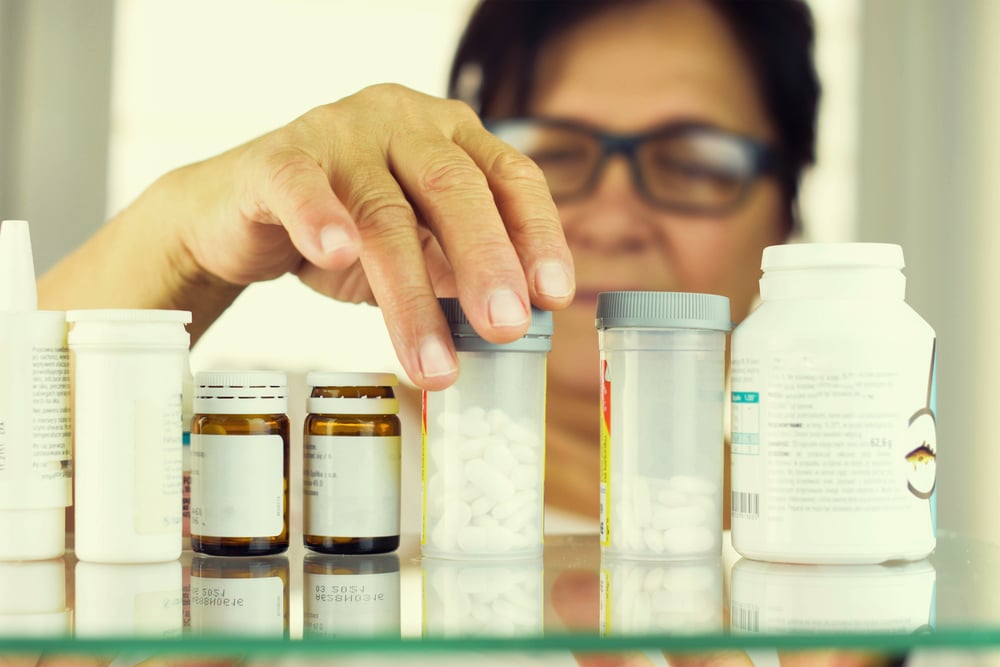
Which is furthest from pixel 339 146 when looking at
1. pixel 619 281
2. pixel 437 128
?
pixel 619 281

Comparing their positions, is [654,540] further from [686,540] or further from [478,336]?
[478,336]

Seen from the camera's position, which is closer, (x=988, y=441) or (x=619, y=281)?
(x=619, y=281)

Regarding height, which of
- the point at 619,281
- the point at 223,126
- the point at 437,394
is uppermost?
the point at 223,126

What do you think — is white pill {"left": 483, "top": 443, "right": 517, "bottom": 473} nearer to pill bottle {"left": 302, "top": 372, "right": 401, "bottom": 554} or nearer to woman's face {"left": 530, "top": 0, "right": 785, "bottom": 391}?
pill bottle {"left": 302, "top": 372, "right": 401, "bottom": 554}

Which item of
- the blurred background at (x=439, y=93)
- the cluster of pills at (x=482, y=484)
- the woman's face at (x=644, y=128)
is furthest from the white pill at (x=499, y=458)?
the blurred background at (x=439, y=93)

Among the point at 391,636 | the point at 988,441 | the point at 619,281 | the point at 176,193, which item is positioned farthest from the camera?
the point at 988,441

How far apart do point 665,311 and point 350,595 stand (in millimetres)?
228

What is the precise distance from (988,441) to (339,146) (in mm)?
1510

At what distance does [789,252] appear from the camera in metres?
0.56

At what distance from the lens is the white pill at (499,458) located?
0.57 meters

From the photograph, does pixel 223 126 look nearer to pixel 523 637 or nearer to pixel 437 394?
pixel 437 394

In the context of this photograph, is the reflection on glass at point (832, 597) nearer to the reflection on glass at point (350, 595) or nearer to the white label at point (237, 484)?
the reflection on glass at point (350, 595)

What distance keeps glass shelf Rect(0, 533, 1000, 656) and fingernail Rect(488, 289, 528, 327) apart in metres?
0.13

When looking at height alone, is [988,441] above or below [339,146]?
below
